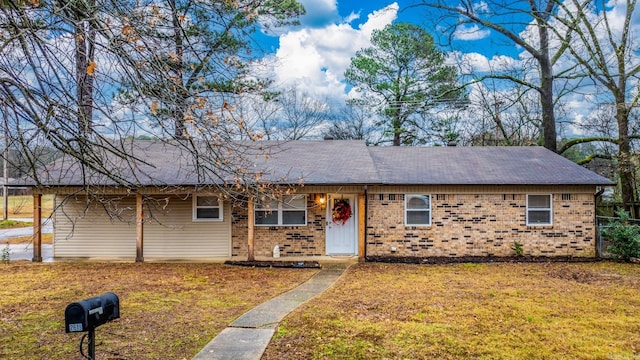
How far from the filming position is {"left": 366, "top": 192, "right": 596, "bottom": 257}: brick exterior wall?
12406 millimetres

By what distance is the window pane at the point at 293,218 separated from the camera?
12587mm

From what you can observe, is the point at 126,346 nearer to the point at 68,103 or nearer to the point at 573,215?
the point at 68,103

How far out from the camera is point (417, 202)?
12.5 metres

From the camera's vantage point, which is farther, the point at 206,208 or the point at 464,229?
the point at 206,208

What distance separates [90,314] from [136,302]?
13.7 feet

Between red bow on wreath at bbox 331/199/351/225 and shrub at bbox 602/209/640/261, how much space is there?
7571mm

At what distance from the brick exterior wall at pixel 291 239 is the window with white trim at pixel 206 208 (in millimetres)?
956

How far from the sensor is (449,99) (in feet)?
75.6

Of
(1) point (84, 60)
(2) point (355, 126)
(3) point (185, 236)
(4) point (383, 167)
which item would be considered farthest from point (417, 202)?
(2) point (355, 126)

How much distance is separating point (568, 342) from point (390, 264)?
629 cm

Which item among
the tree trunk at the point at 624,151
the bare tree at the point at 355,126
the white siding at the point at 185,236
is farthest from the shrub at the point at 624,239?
the bare tree at the point at 355,126

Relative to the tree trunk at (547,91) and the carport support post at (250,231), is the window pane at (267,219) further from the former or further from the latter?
the tree trunk at (547,91)

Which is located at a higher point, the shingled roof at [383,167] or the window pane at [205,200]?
the shingled roof at [383,167]

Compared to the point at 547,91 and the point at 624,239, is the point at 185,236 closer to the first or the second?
the point at 624,239
